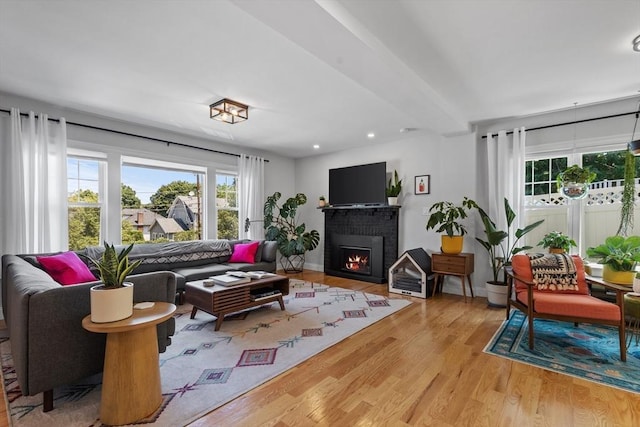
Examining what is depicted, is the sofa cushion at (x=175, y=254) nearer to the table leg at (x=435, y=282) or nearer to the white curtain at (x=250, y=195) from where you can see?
the white curtain at (x=250, y=195)

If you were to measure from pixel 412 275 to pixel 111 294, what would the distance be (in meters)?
3.77

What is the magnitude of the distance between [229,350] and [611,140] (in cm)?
471

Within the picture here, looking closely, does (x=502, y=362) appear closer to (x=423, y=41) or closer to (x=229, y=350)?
(x=229, y=350)

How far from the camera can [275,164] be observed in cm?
637

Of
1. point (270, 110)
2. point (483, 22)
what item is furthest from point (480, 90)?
point (270, 110)

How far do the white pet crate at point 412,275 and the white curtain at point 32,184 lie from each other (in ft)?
14.1

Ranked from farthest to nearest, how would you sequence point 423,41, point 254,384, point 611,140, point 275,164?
point 275,164
point 611,140
point 423,41
point 254,384

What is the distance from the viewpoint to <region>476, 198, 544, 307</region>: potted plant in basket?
372 cm

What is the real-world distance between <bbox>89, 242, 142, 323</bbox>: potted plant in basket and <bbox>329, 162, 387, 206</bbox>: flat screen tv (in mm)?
4107

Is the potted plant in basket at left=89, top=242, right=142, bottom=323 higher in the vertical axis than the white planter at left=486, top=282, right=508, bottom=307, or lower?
higher

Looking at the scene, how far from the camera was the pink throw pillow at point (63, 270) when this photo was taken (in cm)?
290

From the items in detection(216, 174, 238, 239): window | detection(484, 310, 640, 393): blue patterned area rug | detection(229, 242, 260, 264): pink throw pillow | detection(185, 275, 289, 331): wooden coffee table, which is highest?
detection(216, 174, 238, 239): window

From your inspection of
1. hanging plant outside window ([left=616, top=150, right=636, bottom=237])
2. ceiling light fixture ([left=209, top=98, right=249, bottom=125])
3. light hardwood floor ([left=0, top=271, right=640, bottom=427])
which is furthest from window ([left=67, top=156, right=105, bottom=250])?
hanging plant outside window ([left=616, top=150, right=636, bottom=237])

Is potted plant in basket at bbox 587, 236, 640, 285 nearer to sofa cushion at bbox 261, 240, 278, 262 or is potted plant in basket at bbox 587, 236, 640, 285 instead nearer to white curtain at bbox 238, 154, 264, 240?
sofa cushion at bbox 261, 240, 278, 262
